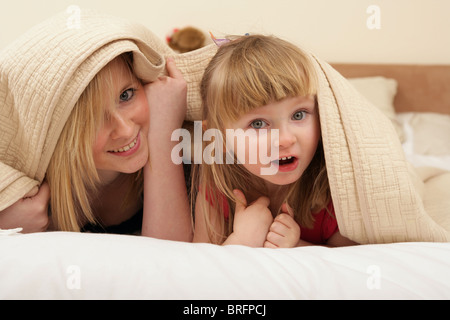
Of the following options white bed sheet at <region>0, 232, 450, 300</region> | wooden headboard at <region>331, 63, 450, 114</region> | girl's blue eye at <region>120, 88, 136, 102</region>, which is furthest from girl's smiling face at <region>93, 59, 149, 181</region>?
wooden headboard at <region>331, 63, 450, 114</region>

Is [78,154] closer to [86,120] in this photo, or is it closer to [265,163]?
[86,120]

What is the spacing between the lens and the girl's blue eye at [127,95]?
82 centimetres

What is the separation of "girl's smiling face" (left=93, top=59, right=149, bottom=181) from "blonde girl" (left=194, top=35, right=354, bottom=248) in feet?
0.44

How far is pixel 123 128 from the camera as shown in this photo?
0.79 meters

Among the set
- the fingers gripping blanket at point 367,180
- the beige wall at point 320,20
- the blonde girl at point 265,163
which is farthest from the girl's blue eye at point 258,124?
the beige wall at point 320,20

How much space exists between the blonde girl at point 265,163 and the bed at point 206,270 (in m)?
0.17

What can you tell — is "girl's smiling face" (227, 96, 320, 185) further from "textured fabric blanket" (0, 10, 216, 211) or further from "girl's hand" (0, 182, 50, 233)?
"girl's hand" (0, 182, 50, 233)

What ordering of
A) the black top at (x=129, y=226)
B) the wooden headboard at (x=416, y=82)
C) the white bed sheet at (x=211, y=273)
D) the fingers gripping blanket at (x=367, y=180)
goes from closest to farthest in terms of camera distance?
the white bed sheet at (x=211, y=273), the fingers gripping blanket at (x=367, y=180), the black top at (x=129, y=226), the wooden headboard at (x=416, y=82)

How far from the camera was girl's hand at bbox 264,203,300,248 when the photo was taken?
791 mm

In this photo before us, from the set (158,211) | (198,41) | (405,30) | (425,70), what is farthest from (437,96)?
(158,211)

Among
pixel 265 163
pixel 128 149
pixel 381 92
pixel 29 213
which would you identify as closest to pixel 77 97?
pixel 128 149

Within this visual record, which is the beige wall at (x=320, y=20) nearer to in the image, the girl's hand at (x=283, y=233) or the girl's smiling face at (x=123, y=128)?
the girl's smiling face at (x=123, y=128)

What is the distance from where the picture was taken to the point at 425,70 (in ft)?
5.98
